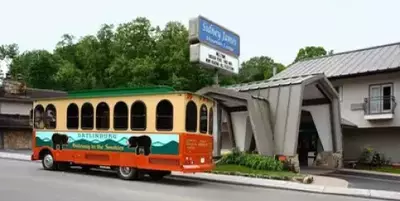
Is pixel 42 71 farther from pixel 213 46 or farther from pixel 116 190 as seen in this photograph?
pixel 116 190

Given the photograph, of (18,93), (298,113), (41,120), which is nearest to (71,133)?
(41,120)

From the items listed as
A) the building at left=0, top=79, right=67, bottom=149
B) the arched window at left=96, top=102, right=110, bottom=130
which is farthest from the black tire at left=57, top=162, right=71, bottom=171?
the building at left=0, top=79, right=67, bottom=149

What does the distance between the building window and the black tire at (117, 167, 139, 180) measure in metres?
17.5

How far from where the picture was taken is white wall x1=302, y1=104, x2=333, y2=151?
2384 cm

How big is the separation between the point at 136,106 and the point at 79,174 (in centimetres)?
361

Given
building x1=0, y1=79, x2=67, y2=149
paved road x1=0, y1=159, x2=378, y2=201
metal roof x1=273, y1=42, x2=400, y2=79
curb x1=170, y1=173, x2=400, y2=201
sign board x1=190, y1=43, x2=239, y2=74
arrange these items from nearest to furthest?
paved road x1=0, y1=159, x2=378, y2=201 < curb x1=170, y1=173, x2=400, y2=201 < sign board x1=190, y1=43, x2=239, y2=74 < metal roof x1=273, y1=42, x2=400, y2=79 < building x1=0, y1=79, x2=67, y2=149

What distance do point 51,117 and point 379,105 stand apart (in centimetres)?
1928

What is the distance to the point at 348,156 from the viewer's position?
2938 cm

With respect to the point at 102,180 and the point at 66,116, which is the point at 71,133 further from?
the point at 102,180

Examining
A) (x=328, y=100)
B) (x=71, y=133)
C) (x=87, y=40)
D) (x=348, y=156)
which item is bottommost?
(x=348, y=156)

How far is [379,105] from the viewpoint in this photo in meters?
27.8

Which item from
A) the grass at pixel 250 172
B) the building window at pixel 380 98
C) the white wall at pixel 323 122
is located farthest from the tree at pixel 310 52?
the grass at pixel 250 172

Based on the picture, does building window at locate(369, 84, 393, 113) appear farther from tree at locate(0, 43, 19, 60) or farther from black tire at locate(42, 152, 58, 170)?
tree at locate(0, 43, 19, 60)

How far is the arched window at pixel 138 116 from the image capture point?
16.0 m
